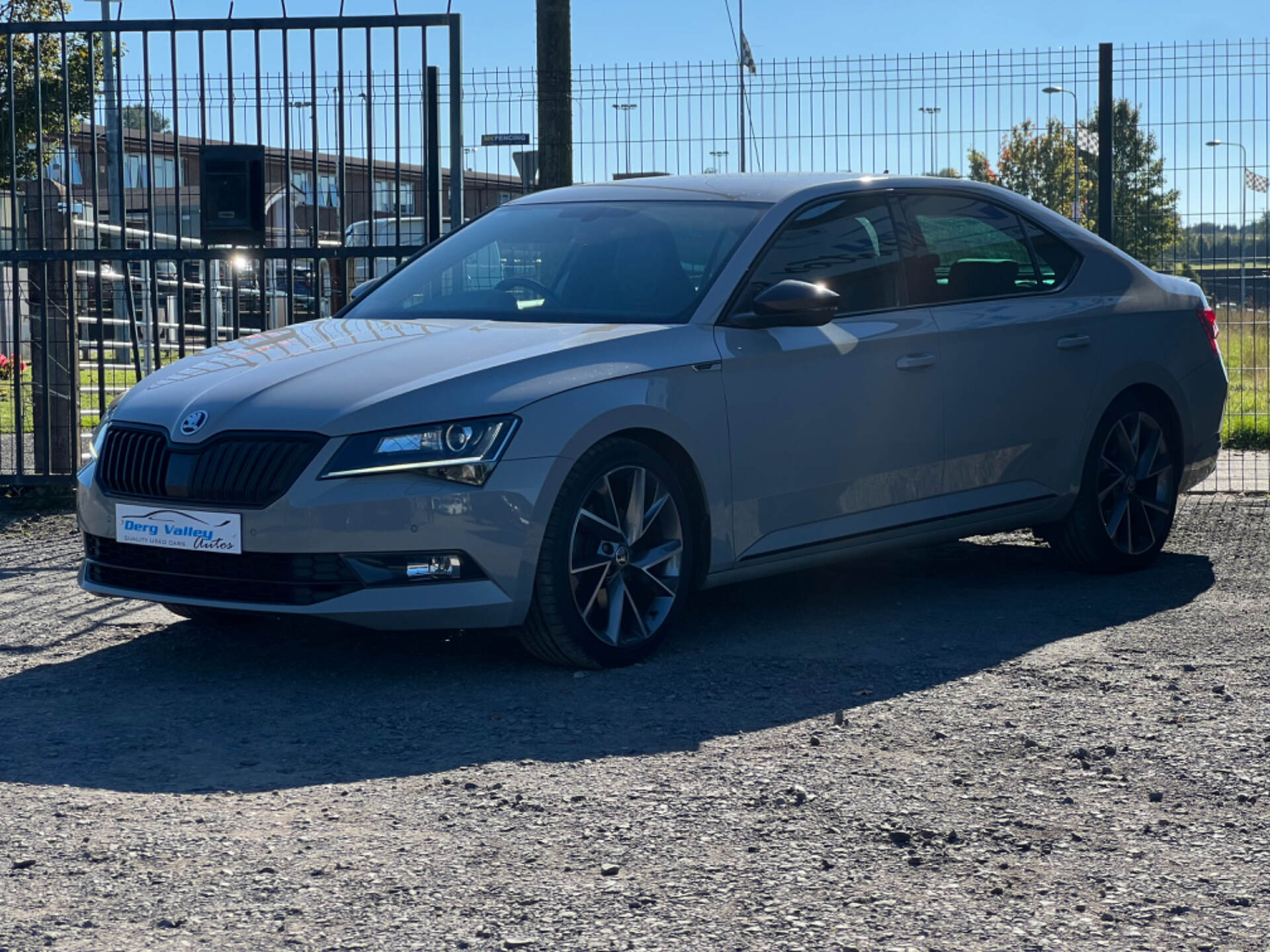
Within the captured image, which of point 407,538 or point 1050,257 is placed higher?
point 1050,257

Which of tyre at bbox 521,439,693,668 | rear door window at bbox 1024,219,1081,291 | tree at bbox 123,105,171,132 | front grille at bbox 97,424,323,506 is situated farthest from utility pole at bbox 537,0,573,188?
front grille at bbox 97,424,323,506

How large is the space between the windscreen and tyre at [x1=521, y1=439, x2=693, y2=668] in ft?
2.13

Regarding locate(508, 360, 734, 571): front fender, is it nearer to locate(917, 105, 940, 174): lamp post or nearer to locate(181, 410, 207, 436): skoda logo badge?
locate(181, 410, 207, 436): skoda logo badge

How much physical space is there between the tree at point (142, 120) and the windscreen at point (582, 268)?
358 centimetres

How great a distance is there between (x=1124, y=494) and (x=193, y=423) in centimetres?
413

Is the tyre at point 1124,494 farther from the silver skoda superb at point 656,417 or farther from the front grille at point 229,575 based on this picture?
the front grille at point 229,575

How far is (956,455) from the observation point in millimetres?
6828

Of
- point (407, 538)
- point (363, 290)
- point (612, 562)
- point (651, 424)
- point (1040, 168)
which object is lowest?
point (612, 562)

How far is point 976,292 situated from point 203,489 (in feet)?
10.8

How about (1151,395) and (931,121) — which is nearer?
(1151,395)

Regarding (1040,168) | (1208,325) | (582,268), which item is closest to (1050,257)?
(1208,325)

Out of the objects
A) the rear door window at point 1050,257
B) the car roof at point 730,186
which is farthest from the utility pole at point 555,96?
the rear door window at point 1050,257

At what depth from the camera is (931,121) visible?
1048cm

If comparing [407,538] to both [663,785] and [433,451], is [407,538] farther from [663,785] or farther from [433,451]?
[663,785]
